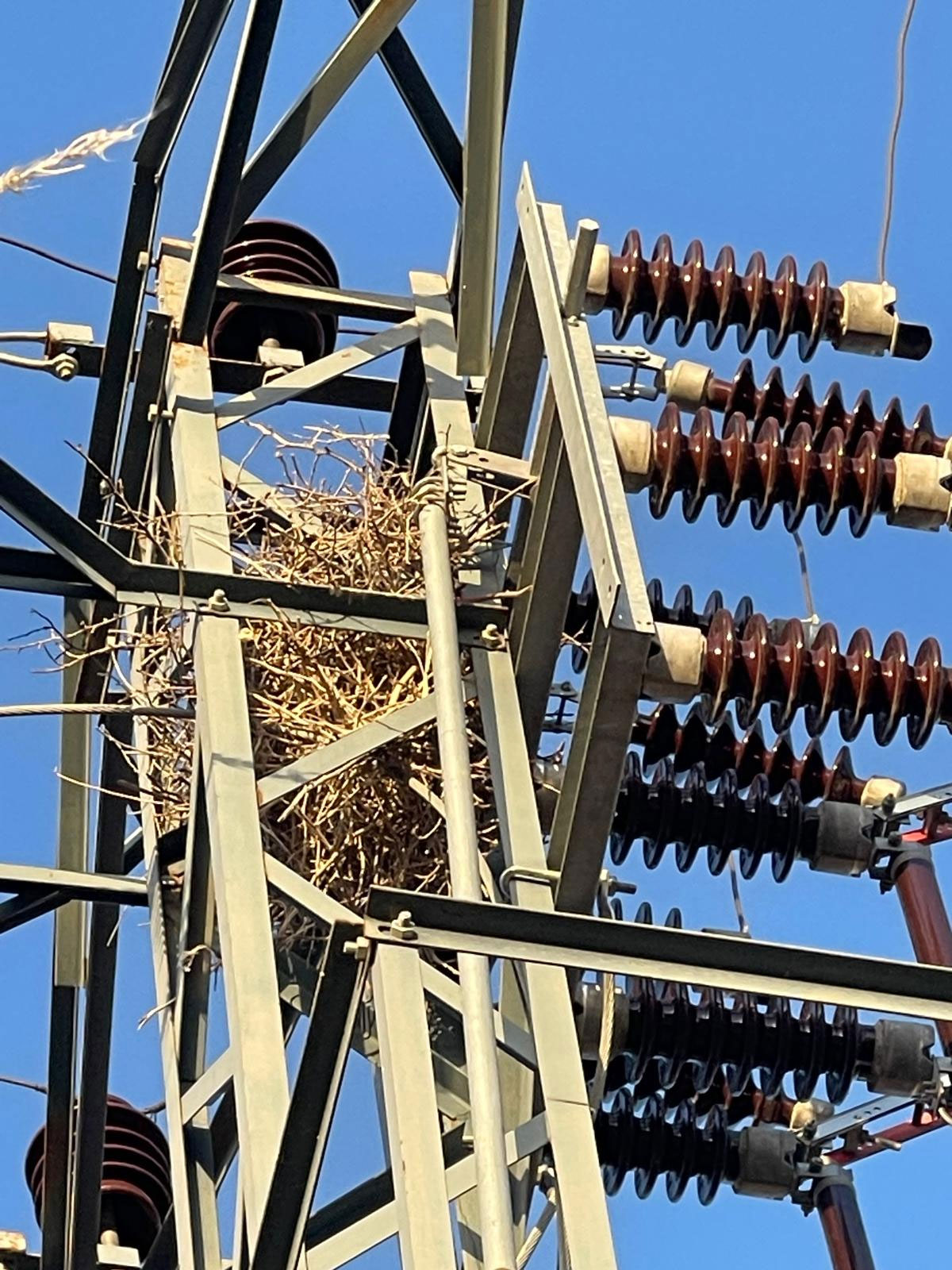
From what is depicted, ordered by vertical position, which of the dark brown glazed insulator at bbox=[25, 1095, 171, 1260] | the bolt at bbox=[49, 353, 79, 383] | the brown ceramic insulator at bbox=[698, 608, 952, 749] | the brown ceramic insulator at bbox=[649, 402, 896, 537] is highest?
the bolt at bbox=[49, 353, 79, 383]

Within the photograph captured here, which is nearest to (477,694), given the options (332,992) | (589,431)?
(589,431)

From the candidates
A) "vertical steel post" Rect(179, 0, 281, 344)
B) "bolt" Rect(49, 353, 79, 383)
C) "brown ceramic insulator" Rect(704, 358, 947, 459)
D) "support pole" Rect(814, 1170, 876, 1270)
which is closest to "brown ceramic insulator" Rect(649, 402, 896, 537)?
"brown ceramic insulator" Rect(704, 358, 947, 459)

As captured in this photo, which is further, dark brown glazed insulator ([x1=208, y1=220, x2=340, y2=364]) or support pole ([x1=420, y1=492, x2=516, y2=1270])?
dark brown glazed insulator ([x1=208, y1=220, x2=340, y2=364])

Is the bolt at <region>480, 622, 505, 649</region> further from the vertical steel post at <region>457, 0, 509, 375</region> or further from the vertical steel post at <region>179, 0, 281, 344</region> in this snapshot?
the vertical steel post at <region>179, 0, 281, 344</region>

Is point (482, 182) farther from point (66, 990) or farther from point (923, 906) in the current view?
point (66, 990)

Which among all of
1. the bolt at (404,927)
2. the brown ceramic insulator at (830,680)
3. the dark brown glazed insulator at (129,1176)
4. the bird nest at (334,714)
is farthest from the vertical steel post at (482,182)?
the bolt at (404,927)

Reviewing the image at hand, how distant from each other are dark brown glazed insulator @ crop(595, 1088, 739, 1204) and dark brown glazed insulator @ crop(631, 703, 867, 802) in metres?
0.67

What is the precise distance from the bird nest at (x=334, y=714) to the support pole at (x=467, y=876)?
526 millimetres

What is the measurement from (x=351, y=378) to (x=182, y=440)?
1177 millimetres

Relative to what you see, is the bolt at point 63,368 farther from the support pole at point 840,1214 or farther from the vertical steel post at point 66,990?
the support pole at point 840,1214

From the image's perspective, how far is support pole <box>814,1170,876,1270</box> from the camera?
213 inches

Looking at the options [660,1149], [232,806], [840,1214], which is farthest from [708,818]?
[232,806]

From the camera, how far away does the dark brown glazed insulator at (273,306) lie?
6.75 metres

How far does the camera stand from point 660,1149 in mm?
5254
